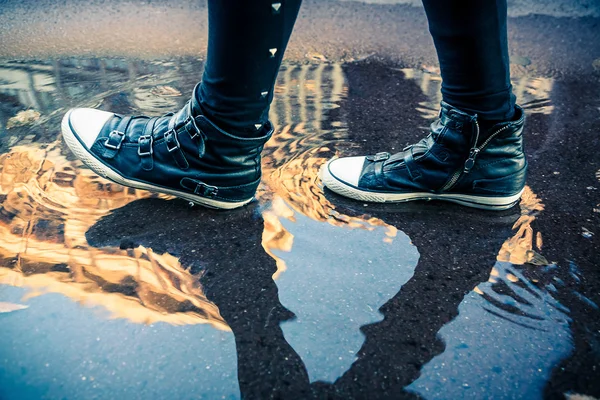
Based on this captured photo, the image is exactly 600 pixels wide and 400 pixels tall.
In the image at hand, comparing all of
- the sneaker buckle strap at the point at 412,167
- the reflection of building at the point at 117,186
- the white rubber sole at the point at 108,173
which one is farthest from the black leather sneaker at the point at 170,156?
the sneaker buckle strap at the point at 412,167

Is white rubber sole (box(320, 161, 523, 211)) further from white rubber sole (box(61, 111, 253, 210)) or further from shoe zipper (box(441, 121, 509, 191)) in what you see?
white rubber sole (box(61, 111, 253, 210))

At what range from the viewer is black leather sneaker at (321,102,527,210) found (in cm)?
151

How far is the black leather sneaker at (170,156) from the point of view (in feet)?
4.90

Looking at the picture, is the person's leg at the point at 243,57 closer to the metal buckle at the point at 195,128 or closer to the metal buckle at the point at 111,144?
the metal buckle at the point at 195,128

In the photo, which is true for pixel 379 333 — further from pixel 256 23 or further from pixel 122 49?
pixel 122 49

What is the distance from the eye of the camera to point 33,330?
1.17 meters

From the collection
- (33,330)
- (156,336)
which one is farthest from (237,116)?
(33,330)

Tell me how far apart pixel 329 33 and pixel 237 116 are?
2.08m

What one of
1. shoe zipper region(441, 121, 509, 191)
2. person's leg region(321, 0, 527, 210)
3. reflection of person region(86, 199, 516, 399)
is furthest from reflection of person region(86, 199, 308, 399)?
shoe zipper region(441, 121, 509, 191)

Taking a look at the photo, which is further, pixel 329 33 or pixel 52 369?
pixel 329 33

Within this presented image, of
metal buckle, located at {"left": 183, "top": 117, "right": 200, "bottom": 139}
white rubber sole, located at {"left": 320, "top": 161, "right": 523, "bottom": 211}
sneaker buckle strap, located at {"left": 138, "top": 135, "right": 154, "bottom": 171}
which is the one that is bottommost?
white rubber sole, located at {"left": 320, "top": 161, "right": 523, "bottom": 211}

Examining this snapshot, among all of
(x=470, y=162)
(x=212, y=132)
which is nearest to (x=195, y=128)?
(x=212, y=132)

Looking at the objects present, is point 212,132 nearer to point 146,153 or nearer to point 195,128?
point 195,128

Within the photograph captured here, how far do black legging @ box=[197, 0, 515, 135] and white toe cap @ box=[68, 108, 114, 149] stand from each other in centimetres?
36
